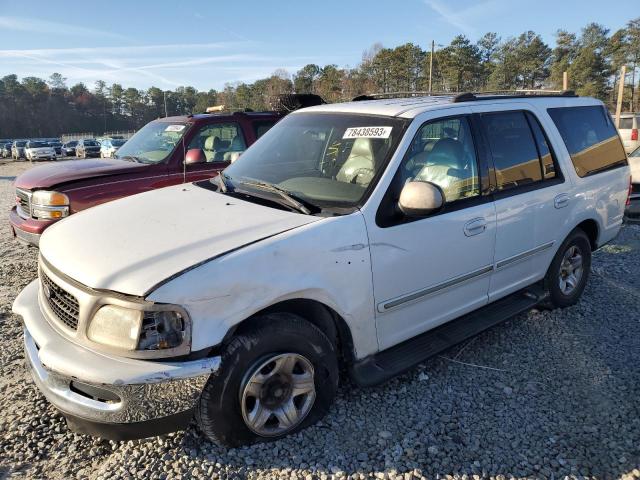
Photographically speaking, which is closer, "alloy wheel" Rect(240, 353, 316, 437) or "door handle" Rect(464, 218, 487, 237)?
"alloy wheel" Rect(240, 353, 316, 437)

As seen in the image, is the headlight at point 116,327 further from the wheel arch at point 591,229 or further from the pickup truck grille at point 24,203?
the wheel arch at point 591,229

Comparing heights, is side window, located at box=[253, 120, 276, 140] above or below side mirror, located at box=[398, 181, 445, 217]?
above

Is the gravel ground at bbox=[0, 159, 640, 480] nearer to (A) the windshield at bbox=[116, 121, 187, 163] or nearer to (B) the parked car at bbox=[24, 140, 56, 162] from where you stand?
(A) the windshield at bbox=[116, 121, 187, 163]

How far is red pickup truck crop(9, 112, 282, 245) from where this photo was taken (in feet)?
16.5

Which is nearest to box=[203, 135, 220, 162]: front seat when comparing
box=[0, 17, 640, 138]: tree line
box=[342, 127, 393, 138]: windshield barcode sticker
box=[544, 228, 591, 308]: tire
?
box=[342, 127, 393, 138]: windshield barcode sticker

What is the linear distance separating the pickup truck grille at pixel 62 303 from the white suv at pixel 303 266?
0.02 m

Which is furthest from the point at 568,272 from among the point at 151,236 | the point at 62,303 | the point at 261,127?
the point at 261,127

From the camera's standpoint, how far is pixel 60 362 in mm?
2180

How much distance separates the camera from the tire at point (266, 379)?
7.55 feet

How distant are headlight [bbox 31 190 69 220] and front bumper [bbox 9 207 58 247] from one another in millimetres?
82

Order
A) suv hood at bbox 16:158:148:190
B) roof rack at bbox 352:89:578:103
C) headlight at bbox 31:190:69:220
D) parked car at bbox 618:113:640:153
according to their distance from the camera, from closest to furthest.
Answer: roof rack at bbox 352:89:578:103 → headlight at bbox 31:190:69:220 → suv hood at bbox 16:158:148:190 → parked car at bbox 618:113:640:153

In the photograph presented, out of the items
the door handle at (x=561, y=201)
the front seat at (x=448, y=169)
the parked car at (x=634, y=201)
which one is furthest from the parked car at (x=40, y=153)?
the door handle at (x=561, y=201)

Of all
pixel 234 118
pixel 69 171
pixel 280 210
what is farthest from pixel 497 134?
pixel 69 171

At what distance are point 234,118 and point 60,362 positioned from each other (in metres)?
5.13
